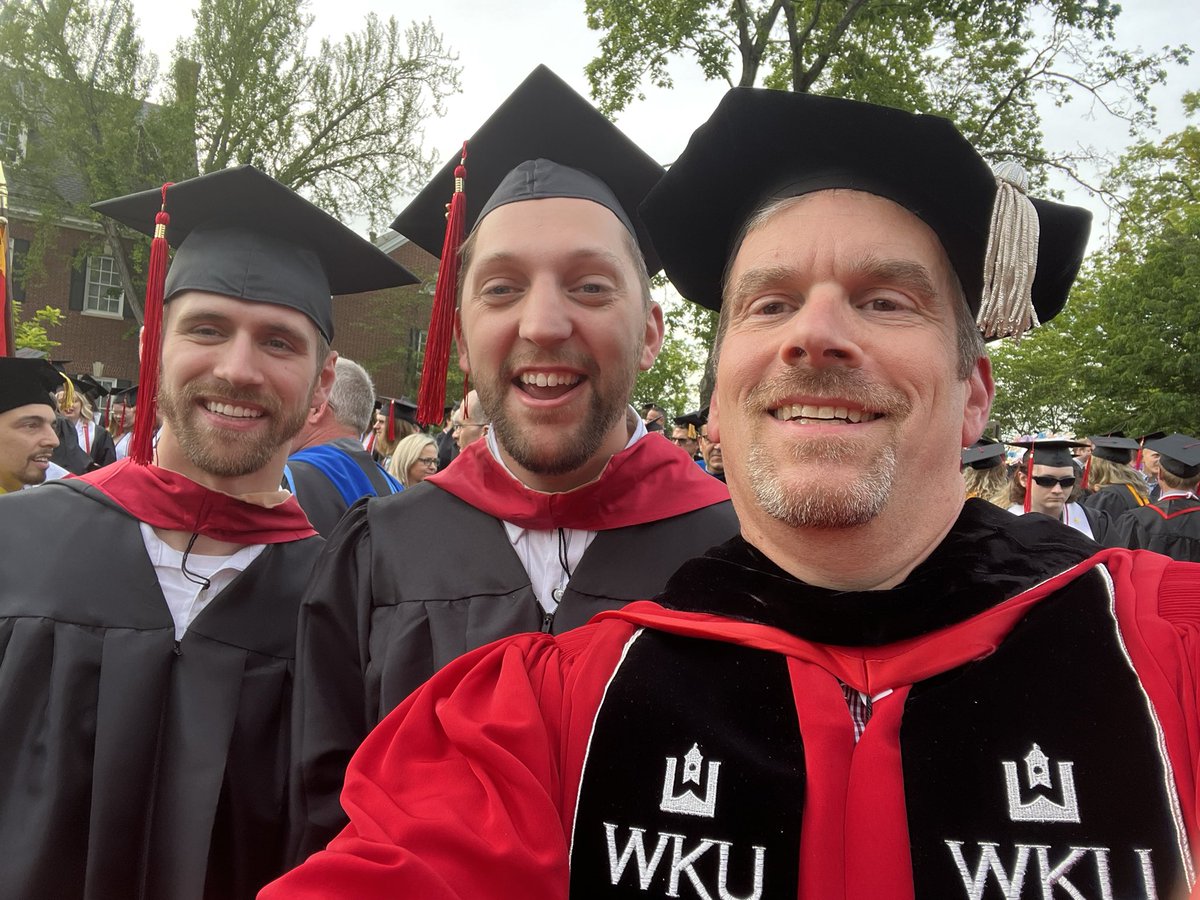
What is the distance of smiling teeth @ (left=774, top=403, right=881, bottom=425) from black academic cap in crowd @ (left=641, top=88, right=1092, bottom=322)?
0.40m

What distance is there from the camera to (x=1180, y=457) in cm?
730

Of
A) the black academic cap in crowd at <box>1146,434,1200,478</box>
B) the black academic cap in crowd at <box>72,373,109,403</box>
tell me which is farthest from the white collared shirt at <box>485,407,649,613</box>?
the black academic cap in crowd at <box>72,373,109,403</box>

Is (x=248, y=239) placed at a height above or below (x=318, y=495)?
above

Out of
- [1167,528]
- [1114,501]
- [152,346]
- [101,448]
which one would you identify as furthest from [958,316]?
[101,448]

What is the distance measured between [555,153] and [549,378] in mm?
760

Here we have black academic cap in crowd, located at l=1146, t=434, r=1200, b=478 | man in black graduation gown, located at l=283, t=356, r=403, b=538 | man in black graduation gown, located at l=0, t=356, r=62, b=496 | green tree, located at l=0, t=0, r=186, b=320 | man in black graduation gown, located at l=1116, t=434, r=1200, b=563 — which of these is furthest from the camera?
green tree, located at l=0, t=0, r=186, b=320

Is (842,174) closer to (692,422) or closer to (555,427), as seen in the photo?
(555,427)

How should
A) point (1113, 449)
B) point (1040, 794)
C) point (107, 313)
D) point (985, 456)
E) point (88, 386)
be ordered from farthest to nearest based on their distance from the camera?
point (107, 313) < point (88, 386) < point (1113, 449) < point (985, 456) < point (1040, 794)

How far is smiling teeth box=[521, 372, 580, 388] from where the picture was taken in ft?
6.87

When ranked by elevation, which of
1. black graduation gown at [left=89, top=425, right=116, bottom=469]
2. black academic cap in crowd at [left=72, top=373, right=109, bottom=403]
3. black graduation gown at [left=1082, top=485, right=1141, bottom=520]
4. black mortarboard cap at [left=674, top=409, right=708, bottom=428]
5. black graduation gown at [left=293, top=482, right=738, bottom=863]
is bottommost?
black graduation gown at [left=293, top=482, right=738, bottom=863]

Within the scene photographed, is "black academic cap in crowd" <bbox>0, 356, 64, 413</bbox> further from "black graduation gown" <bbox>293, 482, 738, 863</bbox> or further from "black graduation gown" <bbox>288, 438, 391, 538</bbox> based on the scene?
"black graduation gown" <bbox>293, 482, 738, 863</bbox>

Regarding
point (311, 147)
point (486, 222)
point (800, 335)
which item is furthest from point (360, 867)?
point (311, 147)

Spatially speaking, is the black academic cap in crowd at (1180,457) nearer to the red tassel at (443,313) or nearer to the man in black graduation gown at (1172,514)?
the man in black graduation gown at (1172,514)

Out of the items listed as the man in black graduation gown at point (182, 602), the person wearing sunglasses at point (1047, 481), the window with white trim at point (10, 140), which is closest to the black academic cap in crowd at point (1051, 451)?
the person wearing sunglasses at point (1047, 481)
